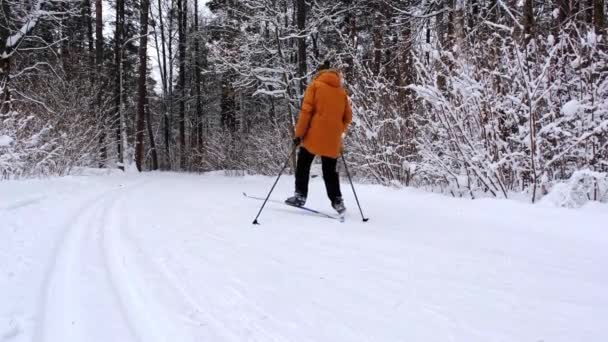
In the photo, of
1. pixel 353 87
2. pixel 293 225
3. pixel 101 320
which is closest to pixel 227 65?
pixel 353 87

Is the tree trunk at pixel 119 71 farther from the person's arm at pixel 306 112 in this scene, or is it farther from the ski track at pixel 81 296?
the ski track at pixel 81 296

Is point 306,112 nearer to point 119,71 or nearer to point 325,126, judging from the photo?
point 325,126

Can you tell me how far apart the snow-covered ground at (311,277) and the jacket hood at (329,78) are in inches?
65.9

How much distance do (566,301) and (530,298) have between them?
0.17 m

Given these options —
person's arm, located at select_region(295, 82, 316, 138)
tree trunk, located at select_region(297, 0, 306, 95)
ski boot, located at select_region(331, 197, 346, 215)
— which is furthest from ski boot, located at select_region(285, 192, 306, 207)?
tree trunk, located at select_region(297, 0, 306, 95)

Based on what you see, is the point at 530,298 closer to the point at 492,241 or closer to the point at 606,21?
the point at 492,241

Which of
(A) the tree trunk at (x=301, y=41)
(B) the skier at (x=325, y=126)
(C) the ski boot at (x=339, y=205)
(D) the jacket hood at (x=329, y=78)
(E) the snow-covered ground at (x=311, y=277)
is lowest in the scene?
(E) the snow-covered ground at (x=311, y=277)

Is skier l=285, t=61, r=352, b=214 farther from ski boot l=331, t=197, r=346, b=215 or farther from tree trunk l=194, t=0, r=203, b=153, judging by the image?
tree trunk l=194, t=0, r=203, b=153

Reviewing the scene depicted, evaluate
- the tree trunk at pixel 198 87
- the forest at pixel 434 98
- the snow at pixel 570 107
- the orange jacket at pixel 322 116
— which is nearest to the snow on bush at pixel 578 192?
the forest at pixel 434 98

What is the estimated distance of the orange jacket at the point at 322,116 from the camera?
4941mm

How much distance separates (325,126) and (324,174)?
23.1 inches

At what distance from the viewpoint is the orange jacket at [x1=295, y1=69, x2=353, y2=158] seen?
4941 mm

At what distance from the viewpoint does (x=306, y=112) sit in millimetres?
4926

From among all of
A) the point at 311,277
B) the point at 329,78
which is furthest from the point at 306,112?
the point at 311,277
